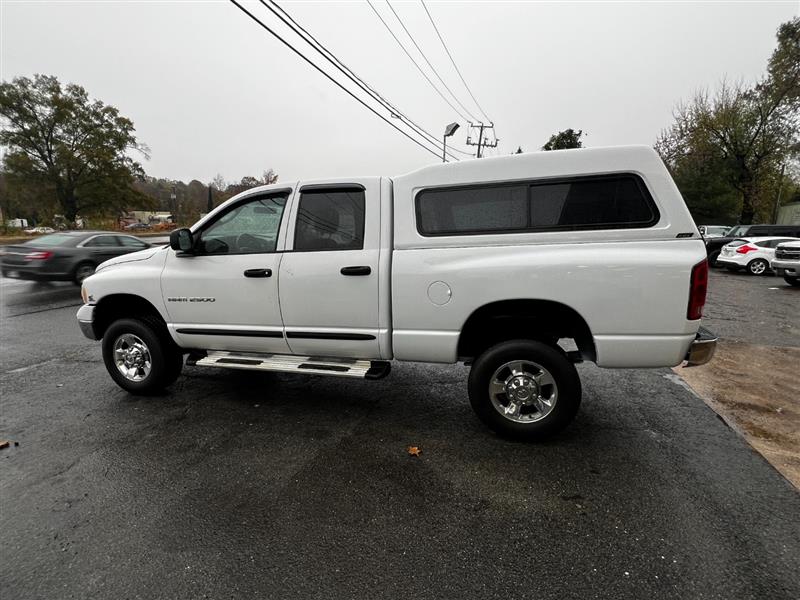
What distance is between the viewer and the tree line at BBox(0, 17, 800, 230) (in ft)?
86.8

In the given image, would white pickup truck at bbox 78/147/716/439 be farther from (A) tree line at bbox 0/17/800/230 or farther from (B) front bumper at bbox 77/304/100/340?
(A) tree line at bbox 0/17/800/230

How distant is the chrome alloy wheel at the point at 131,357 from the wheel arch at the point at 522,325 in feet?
10.4

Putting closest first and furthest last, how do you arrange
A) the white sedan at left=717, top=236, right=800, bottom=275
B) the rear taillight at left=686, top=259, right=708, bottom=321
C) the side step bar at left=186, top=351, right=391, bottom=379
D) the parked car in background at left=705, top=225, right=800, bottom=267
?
the rear taillight at left=686, top=259, right=708, bottom=321 → the side step bar at left=186, top=351, right=391, bottom=379 → the white sedan at left=717, top=236, right=800, bottom=275 → the parked car in background at left=705, top=225, right=800, bottom=267

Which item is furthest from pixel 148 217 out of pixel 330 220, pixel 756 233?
pixel 330 220

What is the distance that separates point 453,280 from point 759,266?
1622 centimetres

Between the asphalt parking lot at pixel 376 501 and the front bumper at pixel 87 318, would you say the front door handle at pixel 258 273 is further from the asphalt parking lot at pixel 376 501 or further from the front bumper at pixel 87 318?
A: the front bumper at pixel 87 318

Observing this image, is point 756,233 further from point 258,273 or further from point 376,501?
point 376,501

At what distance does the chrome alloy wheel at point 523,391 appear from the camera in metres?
3.17

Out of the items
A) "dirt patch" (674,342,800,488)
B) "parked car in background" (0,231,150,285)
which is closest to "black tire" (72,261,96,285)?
"parked car in background" (0,231,150,285)

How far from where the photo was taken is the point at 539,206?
310cm

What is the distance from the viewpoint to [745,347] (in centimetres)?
586

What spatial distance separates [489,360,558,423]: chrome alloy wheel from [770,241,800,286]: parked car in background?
1226cm

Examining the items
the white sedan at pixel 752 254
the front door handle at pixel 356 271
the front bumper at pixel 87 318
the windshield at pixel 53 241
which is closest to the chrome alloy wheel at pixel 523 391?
the front door handle at pixel 356 271

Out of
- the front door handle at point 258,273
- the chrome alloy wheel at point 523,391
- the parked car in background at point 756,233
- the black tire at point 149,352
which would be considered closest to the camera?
the chrome alloy wheel at point 523,391
